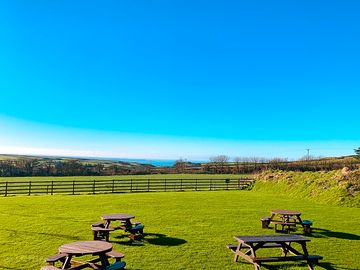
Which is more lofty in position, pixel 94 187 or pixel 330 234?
pixel 94 187

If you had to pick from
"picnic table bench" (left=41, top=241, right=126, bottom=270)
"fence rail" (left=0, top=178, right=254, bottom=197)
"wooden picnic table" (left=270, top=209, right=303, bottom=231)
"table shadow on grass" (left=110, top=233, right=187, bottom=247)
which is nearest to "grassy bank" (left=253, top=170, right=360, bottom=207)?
"fence rail" (left=0, top=178, right=254, bottom=197)

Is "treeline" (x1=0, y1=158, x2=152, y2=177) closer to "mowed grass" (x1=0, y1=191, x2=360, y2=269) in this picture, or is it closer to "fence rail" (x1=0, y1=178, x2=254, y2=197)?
"fence rail" (x1=0, y1=178, x2=254, y2=197)

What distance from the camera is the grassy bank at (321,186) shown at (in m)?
20.8

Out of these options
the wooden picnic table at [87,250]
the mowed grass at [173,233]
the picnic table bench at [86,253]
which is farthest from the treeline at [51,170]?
→ the wooden picnic table at [87,250]

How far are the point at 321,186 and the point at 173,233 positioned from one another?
52.9 ft

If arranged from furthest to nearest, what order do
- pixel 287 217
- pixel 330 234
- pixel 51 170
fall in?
pixel 51 170 → pixel 287 217 → pixel 330 234

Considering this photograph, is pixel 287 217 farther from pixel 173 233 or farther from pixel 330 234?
pixel 173 233

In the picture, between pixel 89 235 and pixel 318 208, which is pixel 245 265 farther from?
pixel 318 208

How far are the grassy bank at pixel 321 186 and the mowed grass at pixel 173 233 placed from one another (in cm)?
Answer: 256

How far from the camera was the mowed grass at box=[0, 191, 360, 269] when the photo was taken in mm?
8094

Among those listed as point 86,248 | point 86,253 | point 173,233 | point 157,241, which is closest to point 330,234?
point 173,233

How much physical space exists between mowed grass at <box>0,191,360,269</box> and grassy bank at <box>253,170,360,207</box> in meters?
2.56

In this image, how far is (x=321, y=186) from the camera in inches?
935

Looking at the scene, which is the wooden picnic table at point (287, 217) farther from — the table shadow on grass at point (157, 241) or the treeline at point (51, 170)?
the treeline at point (51, 170)
